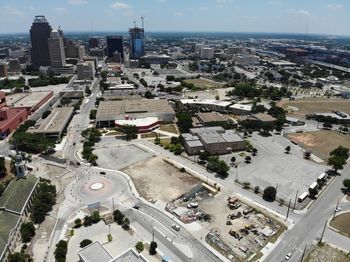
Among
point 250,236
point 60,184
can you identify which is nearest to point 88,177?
point 60,184

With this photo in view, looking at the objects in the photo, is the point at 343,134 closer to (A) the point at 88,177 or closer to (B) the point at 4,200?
(A) the point at 88,177

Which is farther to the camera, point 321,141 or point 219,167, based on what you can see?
point 321,141

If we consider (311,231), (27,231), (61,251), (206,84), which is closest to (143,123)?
(27,231)

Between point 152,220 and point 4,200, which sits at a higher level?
point 4,200

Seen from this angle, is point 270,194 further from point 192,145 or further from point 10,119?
point 10,119

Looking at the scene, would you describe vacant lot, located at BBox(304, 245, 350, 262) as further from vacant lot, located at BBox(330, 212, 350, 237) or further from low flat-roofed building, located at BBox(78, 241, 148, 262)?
low flat-roofed building, located at BBox(78, 241, 148, 262)

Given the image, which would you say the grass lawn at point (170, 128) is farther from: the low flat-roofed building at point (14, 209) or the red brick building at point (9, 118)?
the red brick building at point (9, 118)
